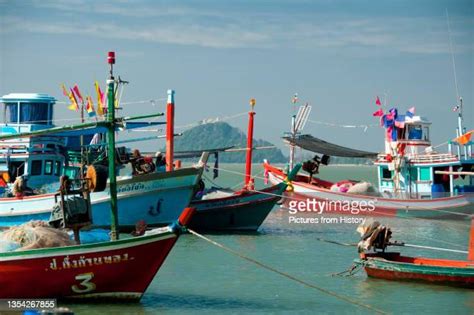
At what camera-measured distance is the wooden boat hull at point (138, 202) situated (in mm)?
34812

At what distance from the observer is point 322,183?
2192 inches

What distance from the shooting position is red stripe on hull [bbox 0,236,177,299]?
19703 millimetres

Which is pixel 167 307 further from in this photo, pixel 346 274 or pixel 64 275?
pixel 346 274

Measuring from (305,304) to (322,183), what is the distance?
110 ft

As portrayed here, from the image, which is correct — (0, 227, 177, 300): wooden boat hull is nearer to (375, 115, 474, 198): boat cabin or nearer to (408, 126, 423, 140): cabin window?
(375, 115, 474, 198): boat cabin

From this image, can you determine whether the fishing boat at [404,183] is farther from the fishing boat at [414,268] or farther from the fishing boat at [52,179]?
the fishing boat at [414,268]

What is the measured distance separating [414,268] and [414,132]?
92.3ft

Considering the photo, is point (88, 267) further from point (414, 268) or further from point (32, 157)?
point (32, 157)

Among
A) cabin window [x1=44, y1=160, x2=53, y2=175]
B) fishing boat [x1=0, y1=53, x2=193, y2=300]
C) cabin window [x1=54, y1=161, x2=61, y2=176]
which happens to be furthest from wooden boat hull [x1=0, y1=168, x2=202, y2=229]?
fishing boat [x1=0, y1=53, x2=193, y2=300]

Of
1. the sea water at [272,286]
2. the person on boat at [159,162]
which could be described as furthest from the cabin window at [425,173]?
the person on boat at [159,162]

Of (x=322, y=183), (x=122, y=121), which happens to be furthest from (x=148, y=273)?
(x=322, y=183)

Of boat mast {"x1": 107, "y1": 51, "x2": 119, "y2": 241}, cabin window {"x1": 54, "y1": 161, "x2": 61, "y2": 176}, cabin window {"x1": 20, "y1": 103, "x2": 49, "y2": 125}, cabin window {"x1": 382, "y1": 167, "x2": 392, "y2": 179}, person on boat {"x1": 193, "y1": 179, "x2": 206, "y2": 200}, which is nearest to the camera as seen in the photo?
boat mast {"x1": 107, "y1": 51, "x2": 119, "y2": 241}

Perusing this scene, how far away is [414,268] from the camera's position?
2464cm

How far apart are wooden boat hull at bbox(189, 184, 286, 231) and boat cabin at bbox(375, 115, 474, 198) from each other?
11797mm
